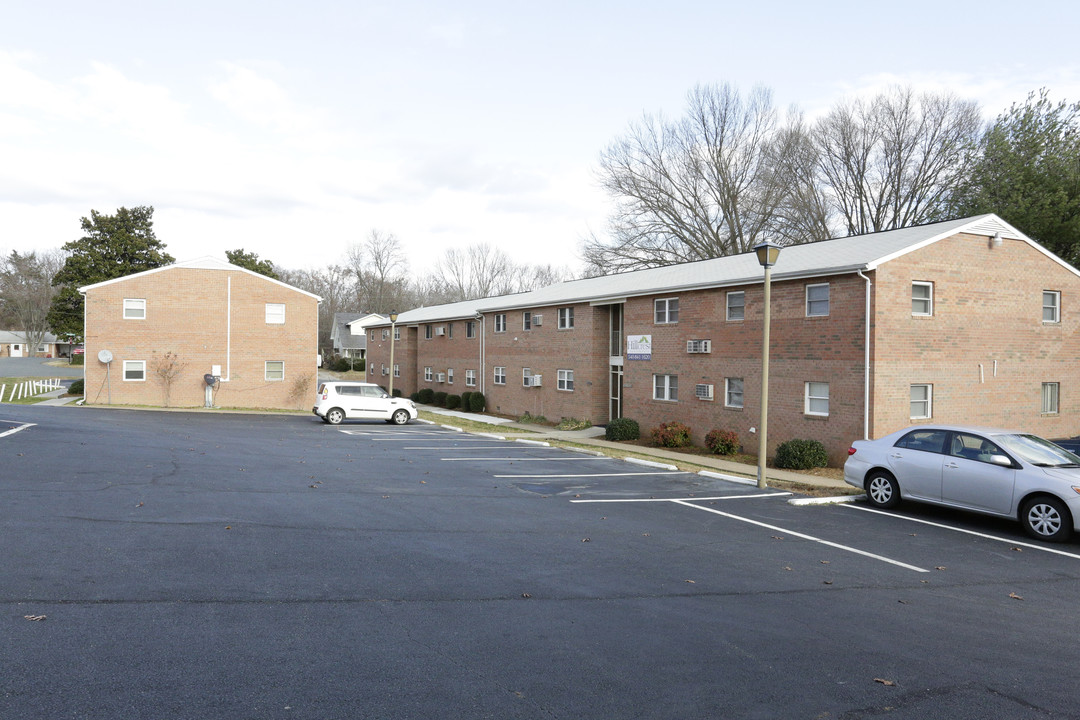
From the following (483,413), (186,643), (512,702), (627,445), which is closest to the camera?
(512,702)

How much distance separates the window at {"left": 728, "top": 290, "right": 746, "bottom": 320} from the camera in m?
23.0

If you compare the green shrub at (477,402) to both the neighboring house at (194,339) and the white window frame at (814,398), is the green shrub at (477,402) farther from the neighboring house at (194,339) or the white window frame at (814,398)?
the white window frame at (814,398)

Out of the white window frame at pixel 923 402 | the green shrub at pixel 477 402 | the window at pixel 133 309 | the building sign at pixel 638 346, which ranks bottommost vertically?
the green shrub at pixel 477 402

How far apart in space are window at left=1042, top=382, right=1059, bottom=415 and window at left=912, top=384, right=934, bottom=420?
5.72 metres

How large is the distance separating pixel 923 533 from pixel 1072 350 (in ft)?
57.7

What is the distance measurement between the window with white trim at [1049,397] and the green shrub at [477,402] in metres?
25.0

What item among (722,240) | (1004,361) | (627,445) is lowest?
(627,445)

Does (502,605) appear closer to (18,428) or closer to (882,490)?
(882,490)

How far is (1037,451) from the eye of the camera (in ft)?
36.7

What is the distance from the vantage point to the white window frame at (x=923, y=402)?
782 inches

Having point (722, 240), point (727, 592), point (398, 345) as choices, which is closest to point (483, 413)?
point (398, 345)

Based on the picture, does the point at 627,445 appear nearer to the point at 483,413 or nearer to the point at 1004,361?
the point at 1004,361

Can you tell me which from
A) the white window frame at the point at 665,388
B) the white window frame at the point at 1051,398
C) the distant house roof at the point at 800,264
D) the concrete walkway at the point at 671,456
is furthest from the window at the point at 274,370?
the white window frame at the point at 1051,398

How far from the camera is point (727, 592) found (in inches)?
281
